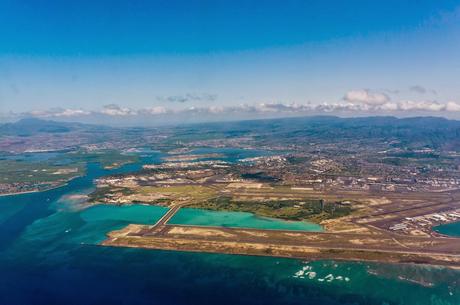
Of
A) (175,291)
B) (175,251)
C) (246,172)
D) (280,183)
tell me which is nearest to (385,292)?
(175,291)

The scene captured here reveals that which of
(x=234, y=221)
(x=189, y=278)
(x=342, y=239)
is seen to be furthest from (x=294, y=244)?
(x=189, y=278)

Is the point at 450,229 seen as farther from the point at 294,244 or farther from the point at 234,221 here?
the point at 234,221

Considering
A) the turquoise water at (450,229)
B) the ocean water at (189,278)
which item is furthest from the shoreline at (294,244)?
the turquoise water at (450,229)

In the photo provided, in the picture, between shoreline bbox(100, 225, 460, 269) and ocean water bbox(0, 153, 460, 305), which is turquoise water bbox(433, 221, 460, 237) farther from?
ocean water bbox(0, 153, 460, 305)

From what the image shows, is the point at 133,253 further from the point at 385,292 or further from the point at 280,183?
the point at 280,183

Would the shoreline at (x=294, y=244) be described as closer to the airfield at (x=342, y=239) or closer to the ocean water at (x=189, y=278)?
the airfield at (x=342, y=239)
